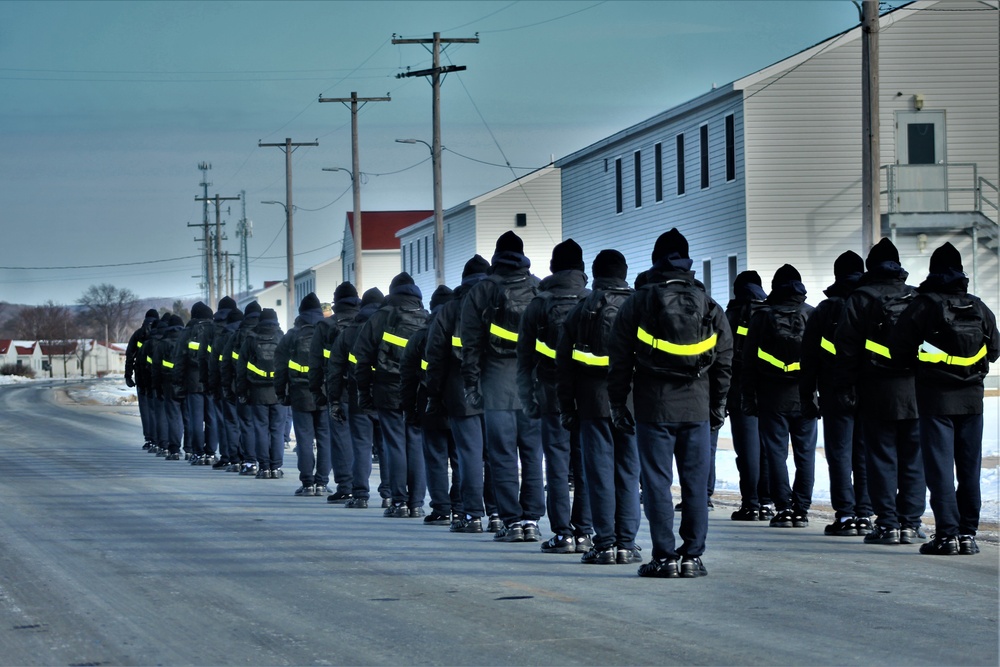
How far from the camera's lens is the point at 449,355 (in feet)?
41.2

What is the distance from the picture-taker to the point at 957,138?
3281cm

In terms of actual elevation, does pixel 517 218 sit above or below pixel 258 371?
above

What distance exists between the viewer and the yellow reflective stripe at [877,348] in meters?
11.2

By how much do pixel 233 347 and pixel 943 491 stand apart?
38.8ft

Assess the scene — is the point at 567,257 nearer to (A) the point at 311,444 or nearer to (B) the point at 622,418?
(B) the point at 622,418

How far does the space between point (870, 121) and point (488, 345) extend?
868 cm

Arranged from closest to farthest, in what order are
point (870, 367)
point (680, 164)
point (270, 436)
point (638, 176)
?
point (870, 367), point (270, 436), point (680, 164), point (638, 176)

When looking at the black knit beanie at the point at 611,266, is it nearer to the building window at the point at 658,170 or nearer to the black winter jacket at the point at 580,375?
the black winter jacket at the point at 580,375

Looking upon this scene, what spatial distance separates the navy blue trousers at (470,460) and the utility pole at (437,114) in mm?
21604

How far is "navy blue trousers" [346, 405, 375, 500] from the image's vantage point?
15148mm

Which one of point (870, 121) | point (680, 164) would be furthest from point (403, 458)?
point (680, 164)

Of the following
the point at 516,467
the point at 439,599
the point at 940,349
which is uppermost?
the point at 940,349

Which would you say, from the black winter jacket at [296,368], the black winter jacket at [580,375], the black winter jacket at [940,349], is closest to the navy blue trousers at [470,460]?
the black winter jacket at [580,375]

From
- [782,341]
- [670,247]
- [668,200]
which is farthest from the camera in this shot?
[668,200]
